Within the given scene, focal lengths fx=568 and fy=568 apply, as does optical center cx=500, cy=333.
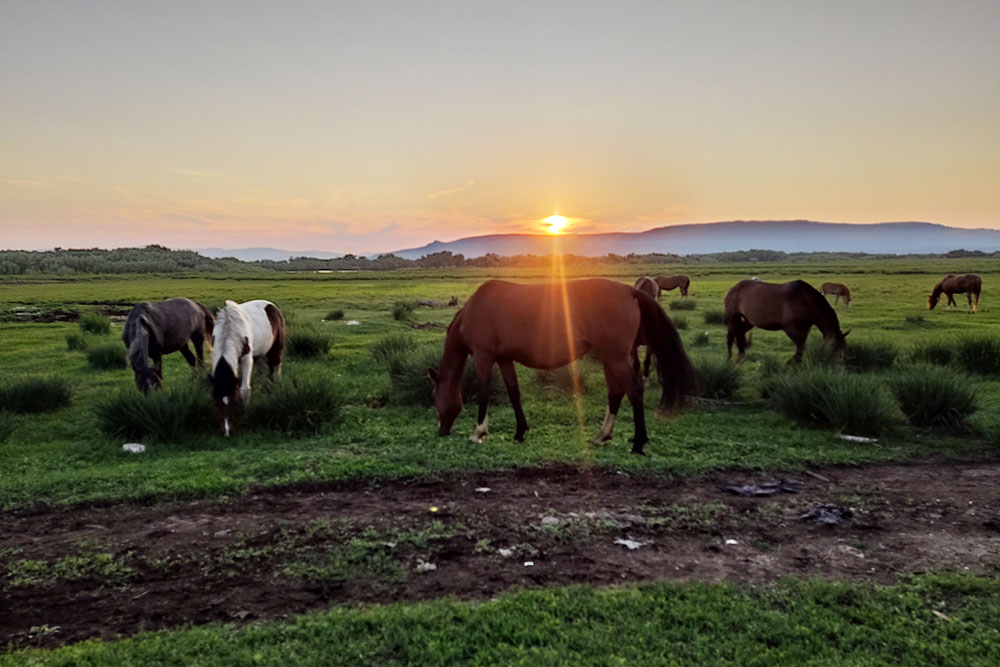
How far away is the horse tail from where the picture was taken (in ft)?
23.5

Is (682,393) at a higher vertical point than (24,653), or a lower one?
higher

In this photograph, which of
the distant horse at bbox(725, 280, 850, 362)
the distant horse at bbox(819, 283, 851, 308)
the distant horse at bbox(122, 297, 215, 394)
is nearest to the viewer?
the distant horse at bbox(122, 297, 215, 394)

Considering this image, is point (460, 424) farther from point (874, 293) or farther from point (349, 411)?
point (874, 293)

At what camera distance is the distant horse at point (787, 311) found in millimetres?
11703

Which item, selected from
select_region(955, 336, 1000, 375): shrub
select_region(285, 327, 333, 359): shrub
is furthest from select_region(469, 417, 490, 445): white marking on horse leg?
select_region(955, 336, 1000, 375): shrub

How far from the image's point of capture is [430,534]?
4.65m

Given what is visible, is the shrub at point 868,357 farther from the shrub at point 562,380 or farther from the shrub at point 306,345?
the shrub at point 306,345

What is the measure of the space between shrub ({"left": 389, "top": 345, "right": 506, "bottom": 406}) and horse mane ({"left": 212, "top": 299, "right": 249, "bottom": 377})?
8.33 feet

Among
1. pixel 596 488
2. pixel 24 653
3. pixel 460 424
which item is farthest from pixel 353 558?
pixel 460 424

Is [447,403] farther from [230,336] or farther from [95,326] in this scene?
[95,326]

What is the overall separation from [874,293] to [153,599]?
4150cm

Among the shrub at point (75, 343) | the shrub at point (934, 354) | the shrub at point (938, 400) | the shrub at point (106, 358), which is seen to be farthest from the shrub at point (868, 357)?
the shrub at point (75, 343)

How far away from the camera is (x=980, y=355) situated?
38.4 feet

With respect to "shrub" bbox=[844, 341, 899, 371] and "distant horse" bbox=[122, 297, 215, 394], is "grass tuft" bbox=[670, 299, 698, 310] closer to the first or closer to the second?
"shrub" bbox=[844, 341, 899, 371]
